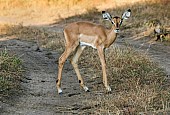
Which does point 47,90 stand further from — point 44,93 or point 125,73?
point 125,73

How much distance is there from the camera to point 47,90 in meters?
9.19

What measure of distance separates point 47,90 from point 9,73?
0.92m

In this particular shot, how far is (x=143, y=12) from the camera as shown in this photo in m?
23.0

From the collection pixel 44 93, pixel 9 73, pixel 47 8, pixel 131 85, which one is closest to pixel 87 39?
pixel 131 85

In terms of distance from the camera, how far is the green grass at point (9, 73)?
841 centimetres

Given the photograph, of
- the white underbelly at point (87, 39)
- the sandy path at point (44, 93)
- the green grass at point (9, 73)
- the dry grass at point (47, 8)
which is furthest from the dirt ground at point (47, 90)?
the dry grass at point (47, 8)

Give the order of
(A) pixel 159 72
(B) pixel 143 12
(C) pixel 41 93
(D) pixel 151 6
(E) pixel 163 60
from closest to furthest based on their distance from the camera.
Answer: (C) pixel 41 93 < (A) pixel 159 72 < (E) pixel 163 60 < (B) pixel 143 12 < (D) pixel 151 6

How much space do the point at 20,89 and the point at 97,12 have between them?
17396 mm

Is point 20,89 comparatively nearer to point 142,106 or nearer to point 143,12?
point 142,106

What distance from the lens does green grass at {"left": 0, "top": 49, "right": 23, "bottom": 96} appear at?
841cm

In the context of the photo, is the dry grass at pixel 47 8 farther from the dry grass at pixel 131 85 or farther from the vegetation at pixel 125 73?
the dry grass at pixel 131 85

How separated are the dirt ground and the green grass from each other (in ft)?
0.63

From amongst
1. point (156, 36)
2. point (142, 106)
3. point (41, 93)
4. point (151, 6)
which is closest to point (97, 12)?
point (151, 6)

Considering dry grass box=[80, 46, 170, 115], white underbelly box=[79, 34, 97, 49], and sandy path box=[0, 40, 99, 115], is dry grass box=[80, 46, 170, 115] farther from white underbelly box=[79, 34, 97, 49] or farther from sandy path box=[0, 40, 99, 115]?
white underbelly box=[79, 34, 97, 49]
